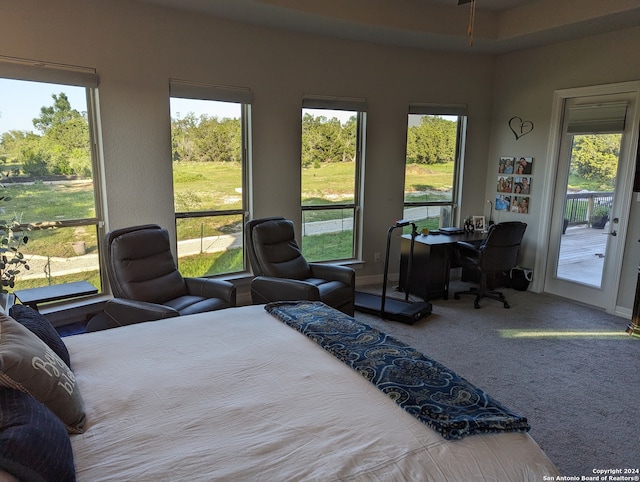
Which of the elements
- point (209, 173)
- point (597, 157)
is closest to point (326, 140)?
point (209, 173)

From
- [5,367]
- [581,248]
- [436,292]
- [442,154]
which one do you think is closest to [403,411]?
[5,367]

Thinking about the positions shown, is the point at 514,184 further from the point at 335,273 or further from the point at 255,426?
the point at 255,426

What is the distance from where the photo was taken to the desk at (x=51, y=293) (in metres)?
3.05

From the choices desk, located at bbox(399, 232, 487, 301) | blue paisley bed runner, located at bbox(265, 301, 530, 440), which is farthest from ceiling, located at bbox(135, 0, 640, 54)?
blue paisley bed runner, located at bbox(265, 301, 530, 440)

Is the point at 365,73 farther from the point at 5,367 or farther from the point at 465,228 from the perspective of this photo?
the point at 5,367

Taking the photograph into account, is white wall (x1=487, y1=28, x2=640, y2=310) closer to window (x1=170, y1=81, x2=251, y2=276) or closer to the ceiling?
the ceiling

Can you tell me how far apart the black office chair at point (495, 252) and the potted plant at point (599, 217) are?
28.8 inches

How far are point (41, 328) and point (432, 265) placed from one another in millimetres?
3724

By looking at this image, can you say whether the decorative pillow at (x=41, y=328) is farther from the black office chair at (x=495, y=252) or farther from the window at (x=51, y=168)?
the black office chair at (x=495, y=252)

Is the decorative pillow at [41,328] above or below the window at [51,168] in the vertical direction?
below

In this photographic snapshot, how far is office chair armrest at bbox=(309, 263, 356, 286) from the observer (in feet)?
13.3

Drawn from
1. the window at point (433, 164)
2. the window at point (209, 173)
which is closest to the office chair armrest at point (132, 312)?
the window at point (209, 173)

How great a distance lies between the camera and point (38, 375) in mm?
1474

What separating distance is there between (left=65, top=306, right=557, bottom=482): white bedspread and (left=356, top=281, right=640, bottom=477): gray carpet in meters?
1.15
